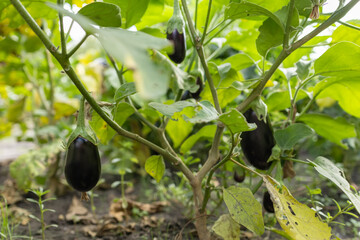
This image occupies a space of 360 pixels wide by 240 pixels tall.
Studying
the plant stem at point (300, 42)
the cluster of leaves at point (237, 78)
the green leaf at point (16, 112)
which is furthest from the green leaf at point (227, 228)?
the green leaf at point (16, 112)

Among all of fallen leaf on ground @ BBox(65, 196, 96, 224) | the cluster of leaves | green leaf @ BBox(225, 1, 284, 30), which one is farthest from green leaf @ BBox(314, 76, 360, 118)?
fallen leaf on ground @ BBox(65, 196, 96, 224)

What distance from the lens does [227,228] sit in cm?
61

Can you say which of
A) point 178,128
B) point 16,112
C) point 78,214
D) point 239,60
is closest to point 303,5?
point 239,60

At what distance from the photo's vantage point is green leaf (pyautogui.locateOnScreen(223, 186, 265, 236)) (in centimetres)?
56

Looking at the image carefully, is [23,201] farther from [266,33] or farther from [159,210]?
[266,33]

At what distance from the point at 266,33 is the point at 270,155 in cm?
24

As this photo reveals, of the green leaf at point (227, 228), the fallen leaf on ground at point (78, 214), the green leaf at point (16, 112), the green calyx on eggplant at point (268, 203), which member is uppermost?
the green leaf at point (227, 228)

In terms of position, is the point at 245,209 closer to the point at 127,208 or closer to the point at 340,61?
the point at 340,61

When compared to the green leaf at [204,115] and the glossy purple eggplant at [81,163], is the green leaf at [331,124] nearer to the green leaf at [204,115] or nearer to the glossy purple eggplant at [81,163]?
the green leaf at [204,115]

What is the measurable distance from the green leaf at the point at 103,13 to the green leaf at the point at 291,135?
1.29 feet

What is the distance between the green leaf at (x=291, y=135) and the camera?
25.3 inches

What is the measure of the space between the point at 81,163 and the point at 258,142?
1.07ft

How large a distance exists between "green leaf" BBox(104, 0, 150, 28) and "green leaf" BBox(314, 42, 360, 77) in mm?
344

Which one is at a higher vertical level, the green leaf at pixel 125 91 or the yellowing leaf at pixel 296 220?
the green leaf at pixel 125 91
